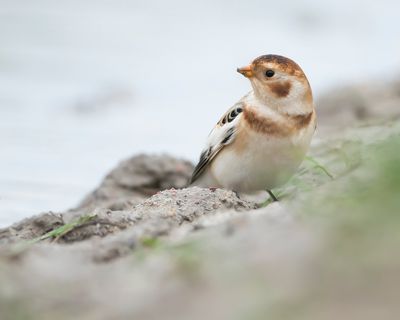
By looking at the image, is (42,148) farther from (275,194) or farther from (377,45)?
(377,45)

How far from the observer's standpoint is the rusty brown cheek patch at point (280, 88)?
7363 mm

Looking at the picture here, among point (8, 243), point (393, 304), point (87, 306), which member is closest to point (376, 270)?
point (393, 304)

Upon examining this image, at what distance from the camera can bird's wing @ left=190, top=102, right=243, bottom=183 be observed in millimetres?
7367

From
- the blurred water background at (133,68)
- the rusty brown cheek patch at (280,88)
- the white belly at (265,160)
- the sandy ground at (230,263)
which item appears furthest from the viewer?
the blurred water background at (133,68)

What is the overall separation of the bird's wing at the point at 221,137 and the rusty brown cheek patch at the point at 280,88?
0.26 m

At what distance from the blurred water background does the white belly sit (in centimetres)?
191

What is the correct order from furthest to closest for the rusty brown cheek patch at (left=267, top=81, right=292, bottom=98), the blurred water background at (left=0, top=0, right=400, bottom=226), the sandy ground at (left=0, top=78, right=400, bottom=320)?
the blurred water background at (left=0, top=0, right=400, bottom=226) → the rusty brown cheek patch at (left=267, top=81, right=292, bottom=98) → the sandy ground at (left=0, top=78, right=400, bottom=320)

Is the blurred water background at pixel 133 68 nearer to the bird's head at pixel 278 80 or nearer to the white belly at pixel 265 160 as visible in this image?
the white belly at pixel 265 160

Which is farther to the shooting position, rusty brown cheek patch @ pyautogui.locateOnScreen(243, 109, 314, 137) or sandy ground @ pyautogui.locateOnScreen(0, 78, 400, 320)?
rusty brown cheek patch @ pyautogui.locateOnScreen(243, 109, 314, 137)

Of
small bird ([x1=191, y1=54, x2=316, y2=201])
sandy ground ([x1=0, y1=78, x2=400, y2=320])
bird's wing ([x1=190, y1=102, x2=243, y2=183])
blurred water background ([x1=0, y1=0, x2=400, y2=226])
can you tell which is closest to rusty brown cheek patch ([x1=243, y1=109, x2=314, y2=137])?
small bird ([x1=191, y1=54, x2=316, y2=201])

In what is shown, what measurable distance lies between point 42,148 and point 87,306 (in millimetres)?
7276

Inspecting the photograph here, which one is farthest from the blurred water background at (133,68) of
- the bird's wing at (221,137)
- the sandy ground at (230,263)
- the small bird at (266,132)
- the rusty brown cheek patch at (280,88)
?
the sandy ground at (230,263)

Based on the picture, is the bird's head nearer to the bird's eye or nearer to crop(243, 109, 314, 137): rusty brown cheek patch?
the bird's eye

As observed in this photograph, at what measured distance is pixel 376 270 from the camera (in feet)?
12.2
